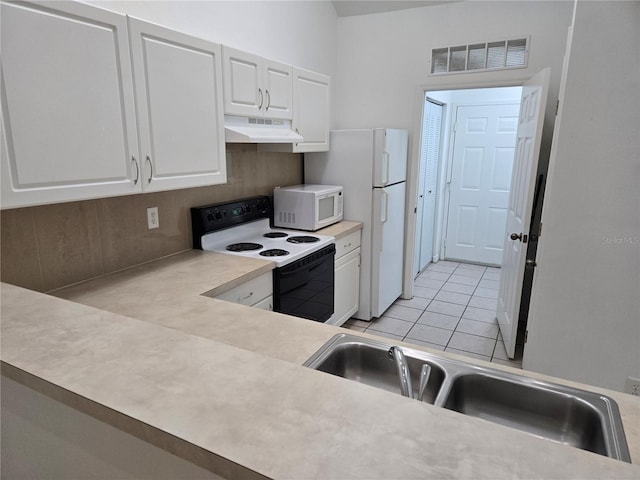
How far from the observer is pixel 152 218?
2219mm

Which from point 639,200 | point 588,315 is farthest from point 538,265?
point 639,200

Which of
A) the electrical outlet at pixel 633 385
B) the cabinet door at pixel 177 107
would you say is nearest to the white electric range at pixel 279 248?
the cabinet door at pixel 177 107

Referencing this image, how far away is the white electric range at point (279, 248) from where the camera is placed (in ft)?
7.98

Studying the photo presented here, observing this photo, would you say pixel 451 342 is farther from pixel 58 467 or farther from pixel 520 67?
pixel 58 467

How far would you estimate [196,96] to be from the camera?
199 centimetres

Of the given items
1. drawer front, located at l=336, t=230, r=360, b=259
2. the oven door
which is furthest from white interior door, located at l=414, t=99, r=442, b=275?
the oven door

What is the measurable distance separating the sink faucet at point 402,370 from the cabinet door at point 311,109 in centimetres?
211

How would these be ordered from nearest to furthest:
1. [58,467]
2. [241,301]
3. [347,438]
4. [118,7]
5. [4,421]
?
[347,438]
[58,467]
[4,421]
[118,7]
[241,301]

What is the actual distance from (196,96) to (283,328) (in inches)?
50.8

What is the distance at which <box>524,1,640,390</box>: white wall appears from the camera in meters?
1.96

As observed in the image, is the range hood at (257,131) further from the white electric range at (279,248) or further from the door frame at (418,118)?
the door frame at (418,118)

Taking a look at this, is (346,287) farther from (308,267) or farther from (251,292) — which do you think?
(251,292)

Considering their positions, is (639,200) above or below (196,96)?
below

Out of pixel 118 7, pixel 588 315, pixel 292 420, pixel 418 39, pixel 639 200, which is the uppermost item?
pixel 418 39
